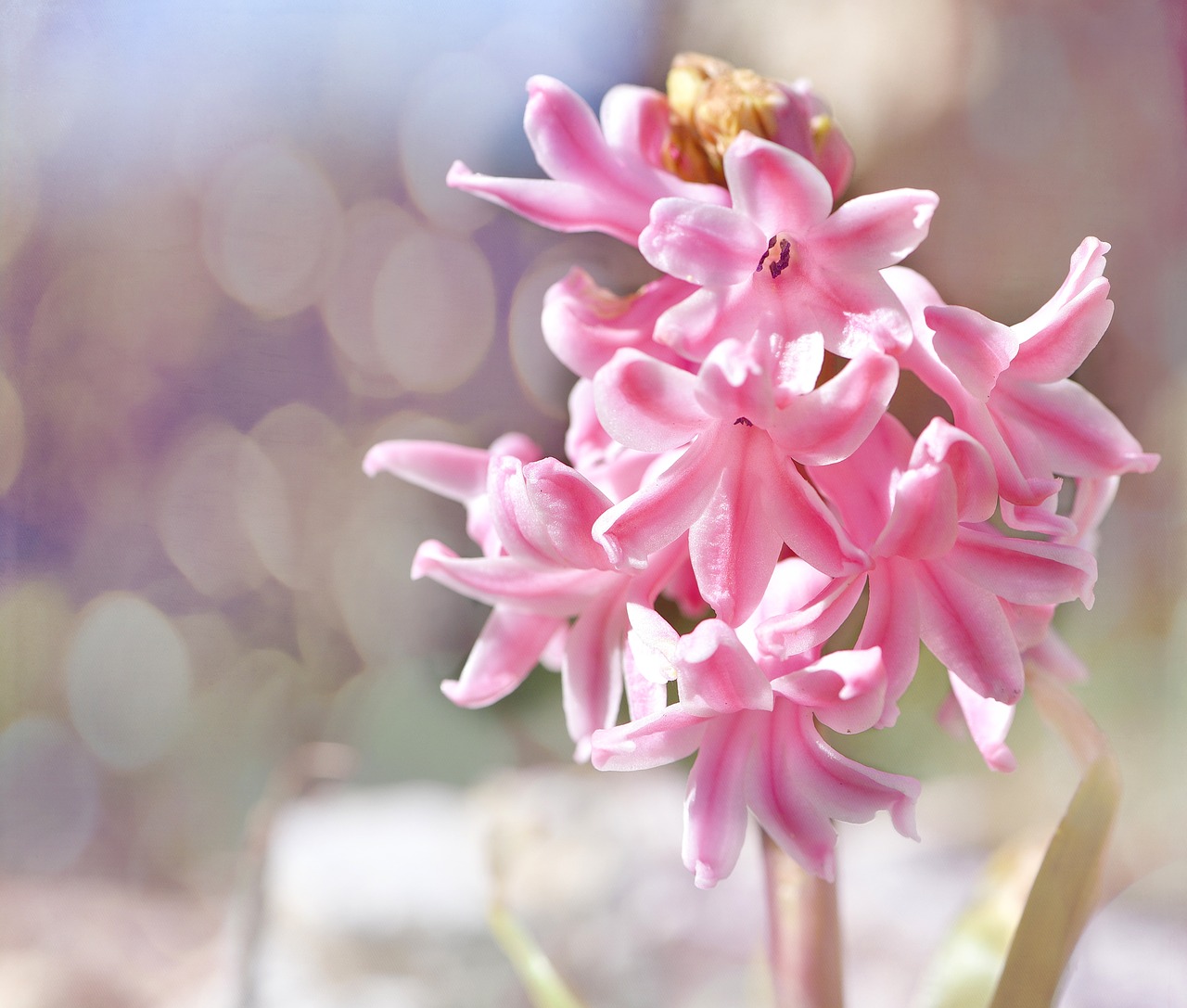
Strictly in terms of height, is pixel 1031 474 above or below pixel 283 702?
below

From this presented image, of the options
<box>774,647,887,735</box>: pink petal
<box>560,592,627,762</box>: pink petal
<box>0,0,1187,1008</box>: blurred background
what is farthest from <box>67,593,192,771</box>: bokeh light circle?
<box>774,647,887,735</box>: pink petal

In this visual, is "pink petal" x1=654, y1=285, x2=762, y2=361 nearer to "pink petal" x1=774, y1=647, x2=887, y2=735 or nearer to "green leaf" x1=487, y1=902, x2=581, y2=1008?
"pink petal" x1=774, y1=647, x2=887, y2=735

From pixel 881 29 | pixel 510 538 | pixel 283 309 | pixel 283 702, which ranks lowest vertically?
pixel 510 538

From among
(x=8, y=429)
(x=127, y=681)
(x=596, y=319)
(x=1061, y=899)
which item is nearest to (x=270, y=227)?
(x=8, y=429)

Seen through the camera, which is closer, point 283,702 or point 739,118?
point 739,118

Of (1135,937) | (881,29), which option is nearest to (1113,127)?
(881,29)

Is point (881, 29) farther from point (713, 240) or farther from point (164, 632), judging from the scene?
point (164, 632)

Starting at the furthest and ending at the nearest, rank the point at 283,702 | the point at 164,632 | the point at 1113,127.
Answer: the point at 283,702 → the point at 164,632 → the point at 1113,127
